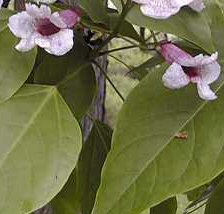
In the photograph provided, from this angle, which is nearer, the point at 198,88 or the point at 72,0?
the point at 198,88

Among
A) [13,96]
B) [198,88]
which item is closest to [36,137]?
[13,96]

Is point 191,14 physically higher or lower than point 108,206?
higher

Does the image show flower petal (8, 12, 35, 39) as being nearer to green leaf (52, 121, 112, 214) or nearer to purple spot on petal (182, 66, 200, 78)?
purple spot on petal (182, 66, 200, 78)

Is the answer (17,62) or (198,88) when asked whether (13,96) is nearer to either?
(17,62)

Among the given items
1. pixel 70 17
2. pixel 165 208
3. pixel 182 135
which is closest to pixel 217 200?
pixel 165 208

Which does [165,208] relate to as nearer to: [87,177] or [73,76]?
[87,177]

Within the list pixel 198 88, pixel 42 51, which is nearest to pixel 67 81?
pixel 42 51
